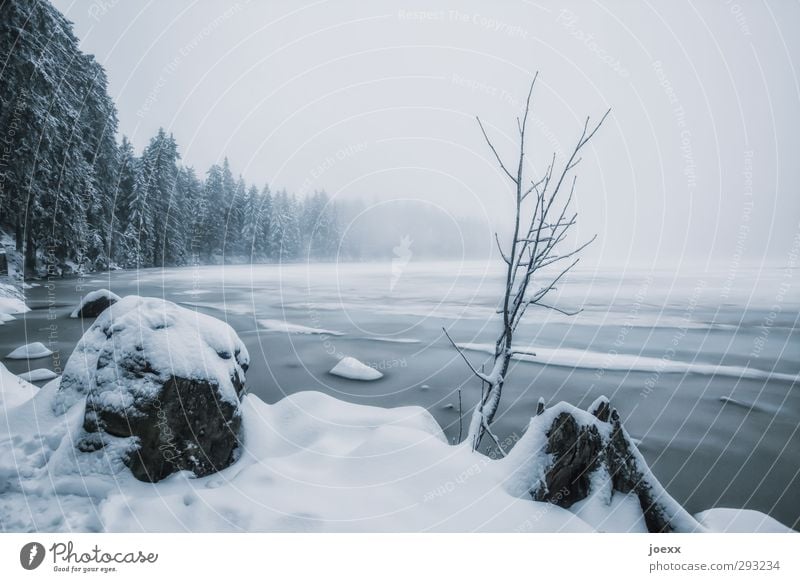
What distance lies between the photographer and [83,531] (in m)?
2.12

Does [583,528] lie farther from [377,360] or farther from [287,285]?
[287,285]

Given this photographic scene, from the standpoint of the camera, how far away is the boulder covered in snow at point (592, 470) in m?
2.23

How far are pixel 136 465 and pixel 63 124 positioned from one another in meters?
5.01

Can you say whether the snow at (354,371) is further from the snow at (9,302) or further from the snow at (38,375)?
the snow at (9,302)

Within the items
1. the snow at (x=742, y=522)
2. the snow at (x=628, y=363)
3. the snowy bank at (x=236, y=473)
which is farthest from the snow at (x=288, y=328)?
the snow at (x=742, y=522)

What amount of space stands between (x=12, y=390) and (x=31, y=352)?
4.83ft

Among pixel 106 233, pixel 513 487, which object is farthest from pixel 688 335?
pixel 106 233

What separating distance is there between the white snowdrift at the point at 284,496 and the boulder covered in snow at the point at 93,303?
110 inches

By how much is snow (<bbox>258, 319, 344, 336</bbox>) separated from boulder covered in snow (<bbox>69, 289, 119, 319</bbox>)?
9.75ft

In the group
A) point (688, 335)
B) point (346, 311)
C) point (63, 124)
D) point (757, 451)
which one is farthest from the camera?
point (346, 311)

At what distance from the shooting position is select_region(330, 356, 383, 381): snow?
5.79 meters

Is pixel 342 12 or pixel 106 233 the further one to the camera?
pixel 106 233

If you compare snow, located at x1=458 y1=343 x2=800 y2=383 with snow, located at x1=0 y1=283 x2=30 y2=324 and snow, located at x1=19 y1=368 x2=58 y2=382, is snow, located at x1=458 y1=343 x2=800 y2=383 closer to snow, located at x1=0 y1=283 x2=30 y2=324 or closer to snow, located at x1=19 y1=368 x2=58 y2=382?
snow, located at x1=19 y1=368 x2=58 y2=382

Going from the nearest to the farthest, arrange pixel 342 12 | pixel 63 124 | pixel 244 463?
pixel 244 463 < pixel 342 12 < pixel 63 124
